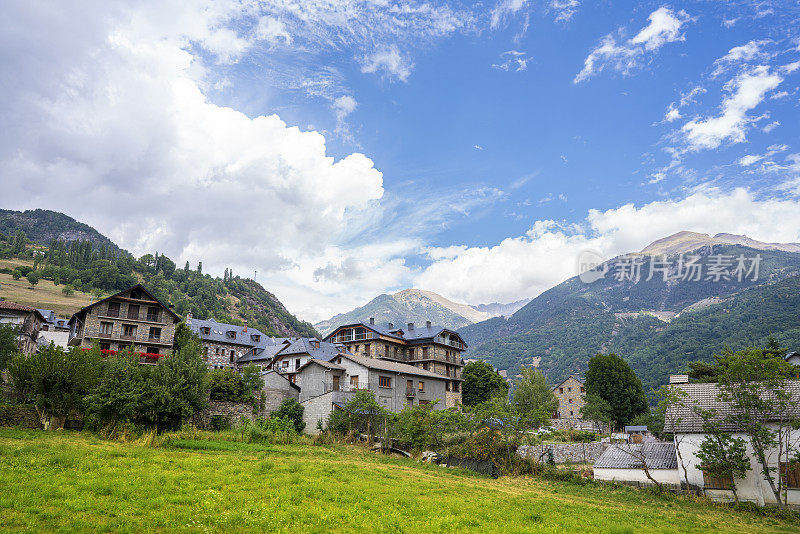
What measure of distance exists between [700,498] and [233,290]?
171292 millimetres

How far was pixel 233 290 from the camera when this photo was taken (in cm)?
17438

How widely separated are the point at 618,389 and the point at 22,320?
80.2 metres

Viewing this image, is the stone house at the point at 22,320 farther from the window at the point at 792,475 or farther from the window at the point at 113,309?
the window at the point at 792,475

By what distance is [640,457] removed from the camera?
27609mm

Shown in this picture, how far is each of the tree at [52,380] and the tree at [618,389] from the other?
192 feet

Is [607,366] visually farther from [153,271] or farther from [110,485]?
[153,271]

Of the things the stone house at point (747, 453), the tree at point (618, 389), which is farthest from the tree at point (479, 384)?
the stone house at point (747, 453)

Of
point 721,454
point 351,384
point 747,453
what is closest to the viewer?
point 721,454

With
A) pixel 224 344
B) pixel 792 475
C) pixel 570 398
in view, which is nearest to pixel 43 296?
pixel 224 344

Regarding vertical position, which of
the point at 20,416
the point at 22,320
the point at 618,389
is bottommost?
the point at 20,416

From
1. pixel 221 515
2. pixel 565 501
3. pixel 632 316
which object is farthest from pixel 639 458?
pixel 632 316

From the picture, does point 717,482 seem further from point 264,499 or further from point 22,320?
point 22,320

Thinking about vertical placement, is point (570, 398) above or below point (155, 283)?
below

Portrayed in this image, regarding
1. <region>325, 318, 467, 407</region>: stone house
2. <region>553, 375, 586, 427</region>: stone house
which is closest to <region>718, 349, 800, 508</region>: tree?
<region>325, 318, 467, 407</region>: stone house
